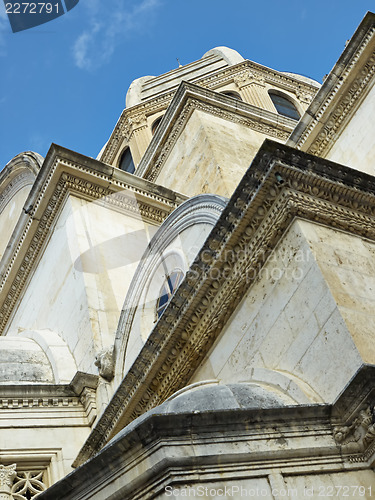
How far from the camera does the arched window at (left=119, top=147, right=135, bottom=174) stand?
26050mm

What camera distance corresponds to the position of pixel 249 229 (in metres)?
7.77

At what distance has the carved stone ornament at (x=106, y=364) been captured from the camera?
443 inches

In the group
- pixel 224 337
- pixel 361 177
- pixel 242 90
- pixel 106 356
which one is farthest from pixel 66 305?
pixel 242 90

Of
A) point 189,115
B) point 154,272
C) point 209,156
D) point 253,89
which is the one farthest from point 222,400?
point 253,89

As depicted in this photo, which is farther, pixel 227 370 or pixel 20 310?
pixel 20 310

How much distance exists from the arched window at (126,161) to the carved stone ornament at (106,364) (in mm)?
14982

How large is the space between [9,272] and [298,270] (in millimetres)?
9848

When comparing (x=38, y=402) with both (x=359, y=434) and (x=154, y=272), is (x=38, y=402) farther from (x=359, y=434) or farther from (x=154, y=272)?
(x=359, y=434)

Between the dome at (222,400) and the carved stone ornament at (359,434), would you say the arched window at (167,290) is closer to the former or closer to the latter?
the dome at (222,400)

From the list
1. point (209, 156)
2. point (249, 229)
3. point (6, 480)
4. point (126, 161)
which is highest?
point (126, 161)

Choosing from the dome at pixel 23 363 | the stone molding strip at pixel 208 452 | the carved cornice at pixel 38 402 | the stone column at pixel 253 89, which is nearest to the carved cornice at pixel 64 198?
the dome at pixel 23 363

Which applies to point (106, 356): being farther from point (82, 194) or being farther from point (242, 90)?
point (242, 90)

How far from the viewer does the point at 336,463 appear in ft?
18.5

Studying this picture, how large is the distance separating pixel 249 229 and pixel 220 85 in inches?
772
